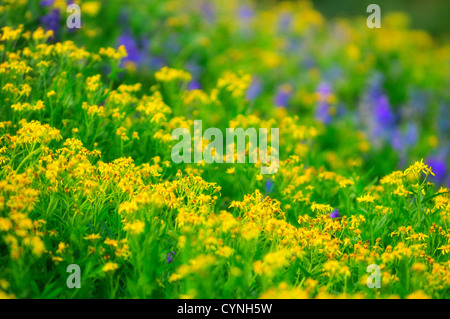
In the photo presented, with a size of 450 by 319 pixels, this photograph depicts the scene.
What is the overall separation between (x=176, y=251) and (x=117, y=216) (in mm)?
381

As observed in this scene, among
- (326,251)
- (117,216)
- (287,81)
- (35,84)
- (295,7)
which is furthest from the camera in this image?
(295,7)

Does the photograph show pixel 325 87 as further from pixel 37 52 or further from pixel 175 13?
pixel 37 52

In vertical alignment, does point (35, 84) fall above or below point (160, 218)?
above

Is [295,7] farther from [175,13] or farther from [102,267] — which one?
[102,267]

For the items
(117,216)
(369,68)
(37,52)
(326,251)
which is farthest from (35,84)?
(369,68)

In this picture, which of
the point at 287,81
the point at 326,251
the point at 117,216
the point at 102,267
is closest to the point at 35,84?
the point at 117,216

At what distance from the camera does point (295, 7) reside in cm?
974

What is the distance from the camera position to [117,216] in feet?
9.18

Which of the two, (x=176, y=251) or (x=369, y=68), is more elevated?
(x=369, y=68)

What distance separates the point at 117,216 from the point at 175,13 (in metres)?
4.61

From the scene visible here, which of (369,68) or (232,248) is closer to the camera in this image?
(232,248)

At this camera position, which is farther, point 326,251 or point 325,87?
point 325,87

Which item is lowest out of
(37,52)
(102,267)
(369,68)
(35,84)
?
(102,267)

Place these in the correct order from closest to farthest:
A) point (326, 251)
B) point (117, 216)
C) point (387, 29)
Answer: point (326, 251), point (117, 216), point (387, 29)
